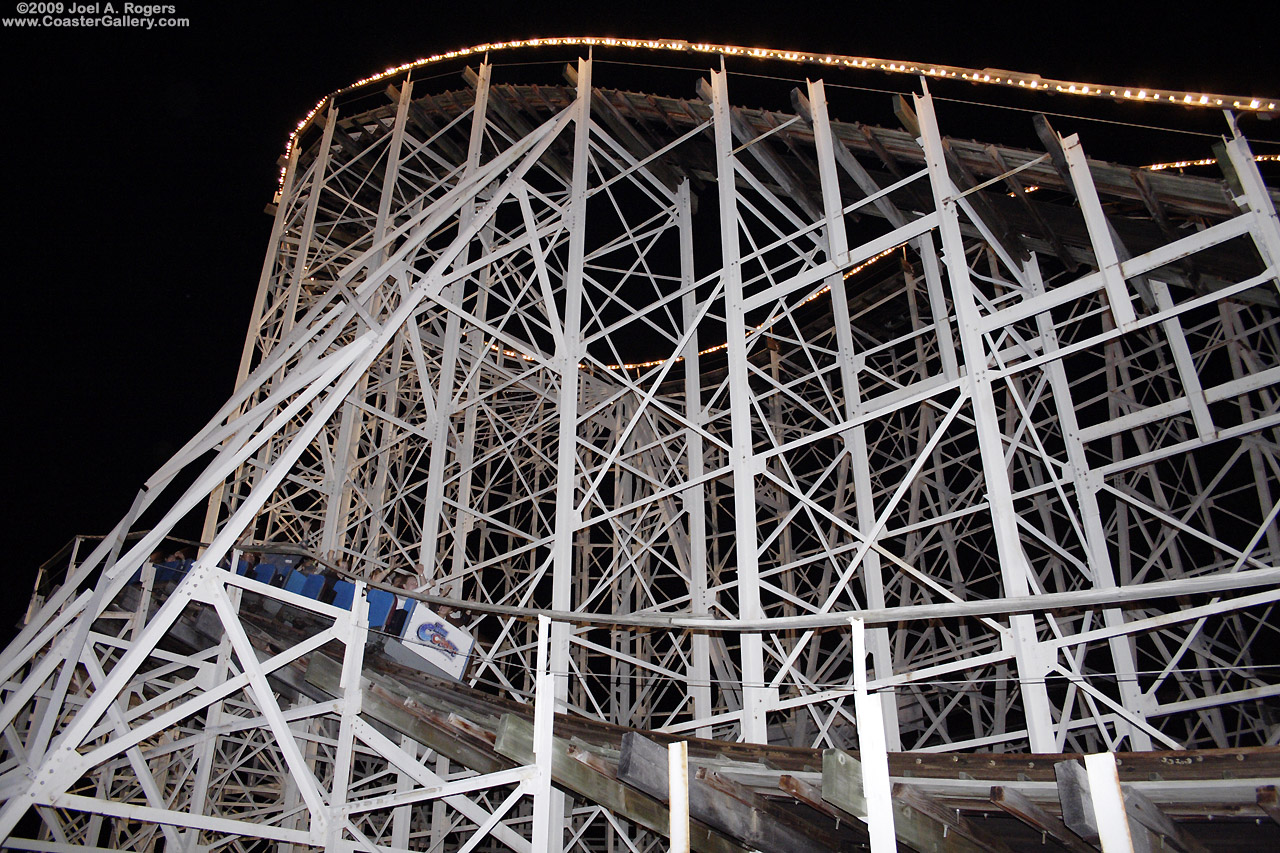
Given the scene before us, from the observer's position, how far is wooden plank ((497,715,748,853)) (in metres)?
5.29

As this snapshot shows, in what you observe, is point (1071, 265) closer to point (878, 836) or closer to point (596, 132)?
point (596, 132)

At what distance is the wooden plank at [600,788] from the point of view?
529 cm

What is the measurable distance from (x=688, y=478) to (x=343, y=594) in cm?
536

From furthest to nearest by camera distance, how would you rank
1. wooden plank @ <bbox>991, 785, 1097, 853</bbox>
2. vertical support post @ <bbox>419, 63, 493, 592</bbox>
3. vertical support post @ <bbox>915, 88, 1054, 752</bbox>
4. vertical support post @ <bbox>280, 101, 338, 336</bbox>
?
vertical support post @ <bbox>280, 101, 338, 336</bbox> < vertical support post @ <bbox>419, 63, 493, 592</bbox> < vertical support post @ <bbox>915, 88, 1054, 752</bbox> < wooden plank @ <bbox>991, 785, 1097, 853</bbox>

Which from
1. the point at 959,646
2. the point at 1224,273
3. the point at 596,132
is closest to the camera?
the point at 1224,273

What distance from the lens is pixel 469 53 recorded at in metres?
13.7

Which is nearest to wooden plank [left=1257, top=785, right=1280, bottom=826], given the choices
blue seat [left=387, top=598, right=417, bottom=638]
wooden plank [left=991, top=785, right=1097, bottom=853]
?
wooden plank [left=991, top=785, right=1097, bottom=853]

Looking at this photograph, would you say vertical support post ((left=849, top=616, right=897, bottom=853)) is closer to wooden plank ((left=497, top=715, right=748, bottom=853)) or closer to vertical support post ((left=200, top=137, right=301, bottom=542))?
wooden plank ((left=497, top=715, right=748, bottom=853))

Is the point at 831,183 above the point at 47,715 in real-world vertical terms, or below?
above

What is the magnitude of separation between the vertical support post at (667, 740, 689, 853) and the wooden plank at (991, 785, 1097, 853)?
4.65 ft

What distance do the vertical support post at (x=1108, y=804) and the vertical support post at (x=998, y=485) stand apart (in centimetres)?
288

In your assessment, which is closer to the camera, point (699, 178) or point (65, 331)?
point (699, 178)

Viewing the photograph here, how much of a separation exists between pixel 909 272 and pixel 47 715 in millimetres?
14145

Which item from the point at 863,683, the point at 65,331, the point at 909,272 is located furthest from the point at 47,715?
the point at 65,331
